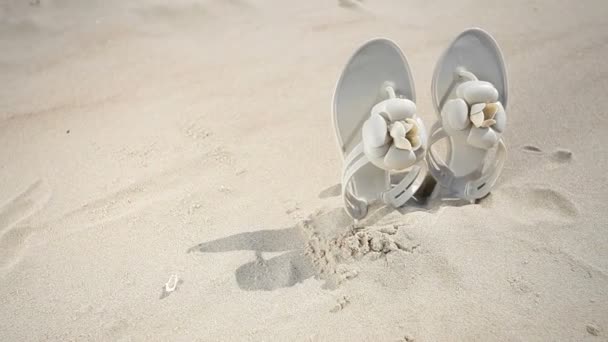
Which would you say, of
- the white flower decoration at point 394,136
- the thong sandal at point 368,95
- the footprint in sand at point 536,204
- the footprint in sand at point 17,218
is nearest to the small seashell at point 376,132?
the white flower decoration at point 394,136

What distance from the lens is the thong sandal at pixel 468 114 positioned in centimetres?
108

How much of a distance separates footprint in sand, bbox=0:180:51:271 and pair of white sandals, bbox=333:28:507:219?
2.83 feet

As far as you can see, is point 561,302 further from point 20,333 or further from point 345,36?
point 345,36

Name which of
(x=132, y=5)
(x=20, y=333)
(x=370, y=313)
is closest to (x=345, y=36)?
(x=132, y=5)

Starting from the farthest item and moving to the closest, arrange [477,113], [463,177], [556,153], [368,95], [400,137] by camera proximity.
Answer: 1. [556,153]
2. [463,177]
3. [368,95]
4. [477,113]
5. [400,137]

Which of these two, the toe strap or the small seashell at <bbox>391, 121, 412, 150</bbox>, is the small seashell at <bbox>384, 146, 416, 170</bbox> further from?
the toe strap

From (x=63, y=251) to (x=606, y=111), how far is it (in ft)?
5.75

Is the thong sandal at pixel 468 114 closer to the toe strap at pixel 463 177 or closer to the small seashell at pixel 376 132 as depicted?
the toe strap at pixel 463 177

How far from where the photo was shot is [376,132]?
0.97m

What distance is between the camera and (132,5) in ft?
7.73

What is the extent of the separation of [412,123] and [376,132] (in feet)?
0.28

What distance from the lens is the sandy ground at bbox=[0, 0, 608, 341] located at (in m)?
0.99

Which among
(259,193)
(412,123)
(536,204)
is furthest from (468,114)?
(259,193)

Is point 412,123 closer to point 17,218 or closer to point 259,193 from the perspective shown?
point 259,193
